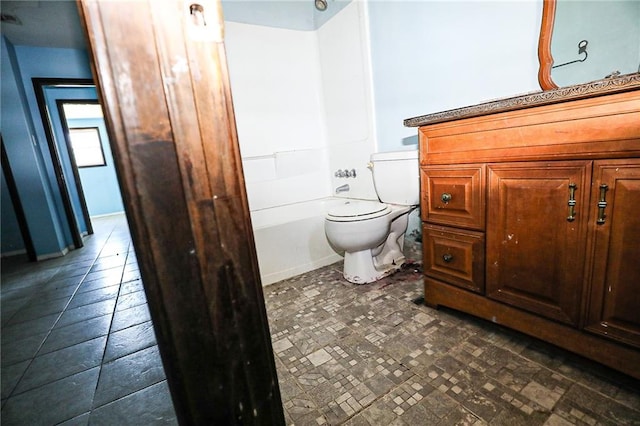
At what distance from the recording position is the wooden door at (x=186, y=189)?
0.33 m

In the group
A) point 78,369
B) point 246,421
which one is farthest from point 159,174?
point 78,369

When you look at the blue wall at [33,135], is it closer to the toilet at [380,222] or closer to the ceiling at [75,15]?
the ceiling at [75,15]

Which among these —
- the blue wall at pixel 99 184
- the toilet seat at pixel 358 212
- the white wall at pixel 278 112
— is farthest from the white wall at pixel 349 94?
the blue wall at pixel 99 184

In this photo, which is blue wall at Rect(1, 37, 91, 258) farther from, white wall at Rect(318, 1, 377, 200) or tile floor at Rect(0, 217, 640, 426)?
white wall at Rect(318, 1, 377, 200)

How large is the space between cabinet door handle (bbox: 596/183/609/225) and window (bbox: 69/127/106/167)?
25.2 feet

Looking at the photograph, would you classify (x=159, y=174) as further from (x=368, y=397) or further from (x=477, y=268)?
(x=477, y=268)

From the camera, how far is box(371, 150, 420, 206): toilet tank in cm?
182

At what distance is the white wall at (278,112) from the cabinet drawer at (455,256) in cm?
154

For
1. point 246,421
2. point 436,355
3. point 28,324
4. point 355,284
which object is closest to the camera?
point 246,421

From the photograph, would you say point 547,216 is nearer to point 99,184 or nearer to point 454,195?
point 454,195

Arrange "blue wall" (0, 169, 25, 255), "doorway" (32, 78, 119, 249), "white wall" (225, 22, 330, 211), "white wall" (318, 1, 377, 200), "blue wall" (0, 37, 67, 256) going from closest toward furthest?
"white wall" (318, 1, 377, 200) < "white wall" (225, 22, 330, 211) < "blue wall" (0, 37, 67, 256) < "doorway" (32, 78, 119, 249) < "blue wall" (0, 169, 25, 255)

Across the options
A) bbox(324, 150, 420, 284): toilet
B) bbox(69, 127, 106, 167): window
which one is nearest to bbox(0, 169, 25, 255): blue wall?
bbox(69, 127, 106, 167): window

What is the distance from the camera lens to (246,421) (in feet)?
1.52

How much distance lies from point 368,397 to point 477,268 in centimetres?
68
